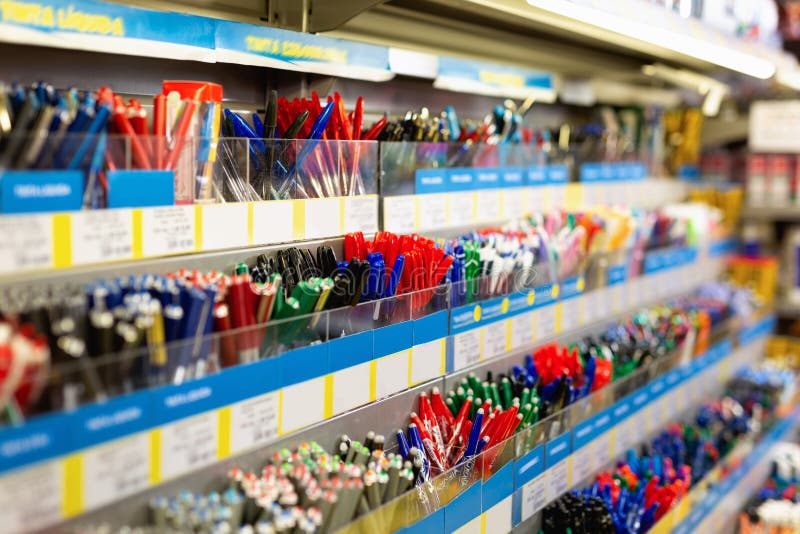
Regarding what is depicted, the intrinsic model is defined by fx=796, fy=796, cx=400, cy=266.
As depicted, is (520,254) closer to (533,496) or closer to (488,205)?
(488,205)

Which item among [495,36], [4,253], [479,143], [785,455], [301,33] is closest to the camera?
[4,253]

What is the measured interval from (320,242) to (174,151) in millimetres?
445

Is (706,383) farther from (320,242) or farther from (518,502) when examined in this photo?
(320,242)

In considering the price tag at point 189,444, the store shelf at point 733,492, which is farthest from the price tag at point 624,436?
the price tag at point 189,444

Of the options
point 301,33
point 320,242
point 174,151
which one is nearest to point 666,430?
point 320,242

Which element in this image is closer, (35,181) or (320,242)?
(35,181)

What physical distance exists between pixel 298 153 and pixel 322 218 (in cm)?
16

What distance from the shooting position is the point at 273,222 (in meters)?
1.61

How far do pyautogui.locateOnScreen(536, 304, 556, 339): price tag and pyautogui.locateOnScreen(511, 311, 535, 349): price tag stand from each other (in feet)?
0.15

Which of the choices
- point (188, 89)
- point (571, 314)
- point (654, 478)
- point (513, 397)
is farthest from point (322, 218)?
point (654, 478)

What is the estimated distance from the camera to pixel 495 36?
8.49ft

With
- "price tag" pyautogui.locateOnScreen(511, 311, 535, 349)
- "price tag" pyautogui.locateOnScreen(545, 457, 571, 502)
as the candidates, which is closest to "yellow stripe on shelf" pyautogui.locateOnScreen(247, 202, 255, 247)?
"price tag" pyautogui.locateOnScreen(511, 311, 535, 349)

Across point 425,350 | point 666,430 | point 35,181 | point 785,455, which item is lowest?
point 785,455

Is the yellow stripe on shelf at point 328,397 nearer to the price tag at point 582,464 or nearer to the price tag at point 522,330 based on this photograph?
the price tag at point 522,330
